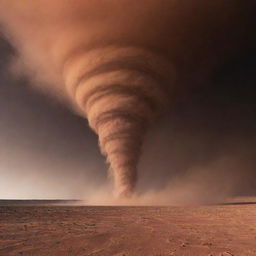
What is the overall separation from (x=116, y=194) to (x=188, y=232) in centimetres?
1998

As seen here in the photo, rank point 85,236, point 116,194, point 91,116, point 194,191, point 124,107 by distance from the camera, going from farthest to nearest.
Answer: point 194,191, point 116,194, point 91,116, point 124,107, point 85,236

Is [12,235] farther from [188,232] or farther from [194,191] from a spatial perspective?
[194,191]

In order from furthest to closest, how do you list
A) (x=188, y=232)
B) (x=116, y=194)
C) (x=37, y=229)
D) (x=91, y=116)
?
1. (x=116, y=194)
2. (x=91, y=116)
3. (x=37, y=229)
4. (x=188, y=232)

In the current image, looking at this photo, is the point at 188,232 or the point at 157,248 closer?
the point at 157,248

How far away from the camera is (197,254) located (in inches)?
268

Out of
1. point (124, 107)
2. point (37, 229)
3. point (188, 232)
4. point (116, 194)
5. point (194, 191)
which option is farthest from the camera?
point (194, 191)

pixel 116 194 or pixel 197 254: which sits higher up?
pixel 116 194

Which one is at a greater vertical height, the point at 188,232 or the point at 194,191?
the point at 194,191

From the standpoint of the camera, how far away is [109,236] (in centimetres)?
919

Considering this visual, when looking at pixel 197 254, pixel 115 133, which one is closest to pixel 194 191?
pixel 115 133

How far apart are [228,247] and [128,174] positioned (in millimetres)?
19994

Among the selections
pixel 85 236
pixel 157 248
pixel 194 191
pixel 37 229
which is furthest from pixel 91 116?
pixel 194 191

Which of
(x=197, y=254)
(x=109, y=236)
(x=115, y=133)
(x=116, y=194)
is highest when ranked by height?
(x=115, y=133)

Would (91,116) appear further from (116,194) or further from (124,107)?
(116,194)
